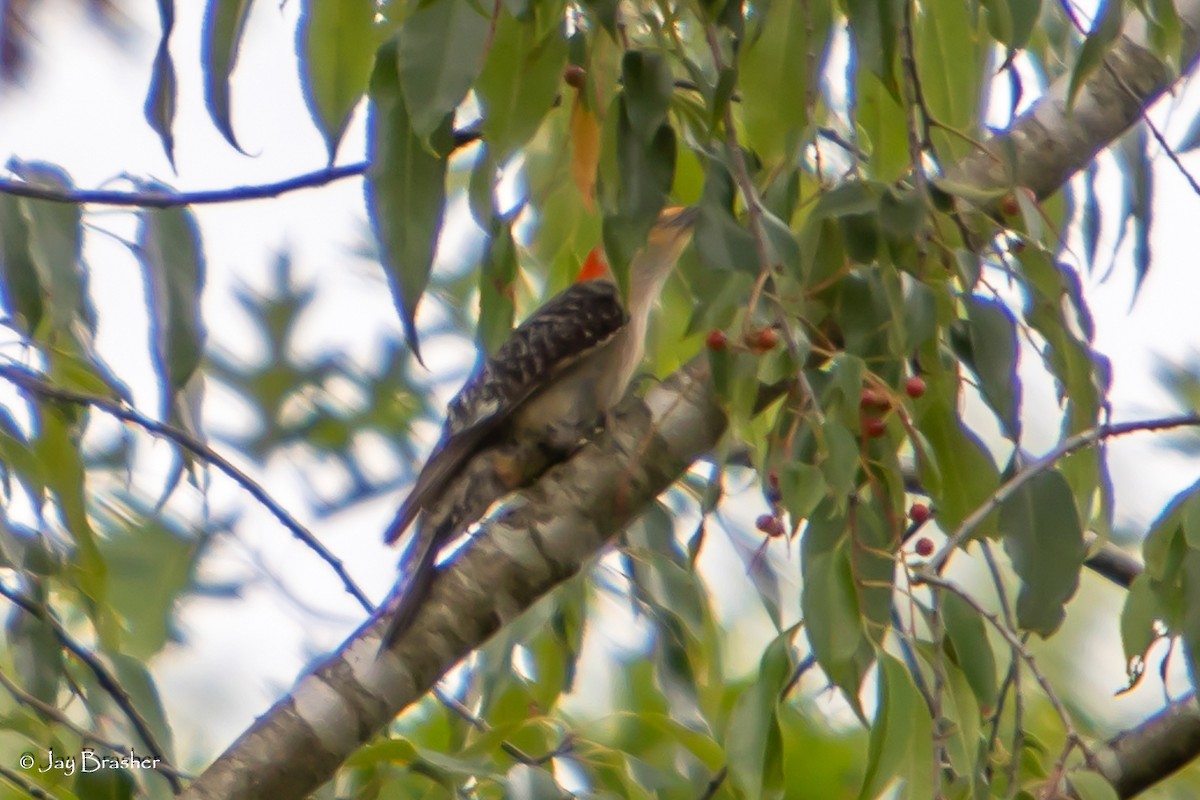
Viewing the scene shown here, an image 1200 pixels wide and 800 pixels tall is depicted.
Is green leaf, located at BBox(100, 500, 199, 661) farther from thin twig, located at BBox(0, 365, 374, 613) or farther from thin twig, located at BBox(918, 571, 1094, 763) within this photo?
thin twig, located at BBox(918, 571, 1094, 763)

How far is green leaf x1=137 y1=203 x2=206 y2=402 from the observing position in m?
2.29

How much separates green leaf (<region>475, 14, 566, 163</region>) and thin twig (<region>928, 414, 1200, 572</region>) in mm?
750

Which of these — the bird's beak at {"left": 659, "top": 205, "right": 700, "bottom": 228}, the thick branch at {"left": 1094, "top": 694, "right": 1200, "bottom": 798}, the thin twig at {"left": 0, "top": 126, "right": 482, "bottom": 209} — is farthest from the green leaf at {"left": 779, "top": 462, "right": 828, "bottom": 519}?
the bird's beak at {"left": 659, "top": 205, "right": 700, "bottom": 228}

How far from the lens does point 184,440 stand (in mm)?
2395

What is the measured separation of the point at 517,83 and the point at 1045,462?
84 cm

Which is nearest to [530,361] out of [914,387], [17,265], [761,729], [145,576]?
→ [145,576]

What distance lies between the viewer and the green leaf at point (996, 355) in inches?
75.0

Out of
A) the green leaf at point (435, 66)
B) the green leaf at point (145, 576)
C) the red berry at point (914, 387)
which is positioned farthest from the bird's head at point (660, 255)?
the green leaf at point (435, 66)

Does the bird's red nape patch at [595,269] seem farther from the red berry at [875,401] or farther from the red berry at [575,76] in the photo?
the red berry at [875,401]

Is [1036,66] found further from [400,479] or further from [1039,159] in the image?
[400,479]

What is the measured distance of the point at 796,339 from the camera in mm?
1716

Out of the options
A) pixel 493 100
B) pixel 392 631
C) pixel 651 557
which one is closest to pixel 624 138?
pixel 493 100

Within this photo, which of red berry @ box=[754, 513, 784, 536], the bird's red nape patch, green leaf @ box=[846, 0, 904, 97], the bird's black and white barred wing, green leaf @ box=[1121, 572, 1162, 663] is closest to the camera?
green leaf @ box=[846, 0, 904, 97]

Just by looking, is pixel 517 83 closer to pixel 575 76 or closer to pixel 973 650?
pixel 575 76
